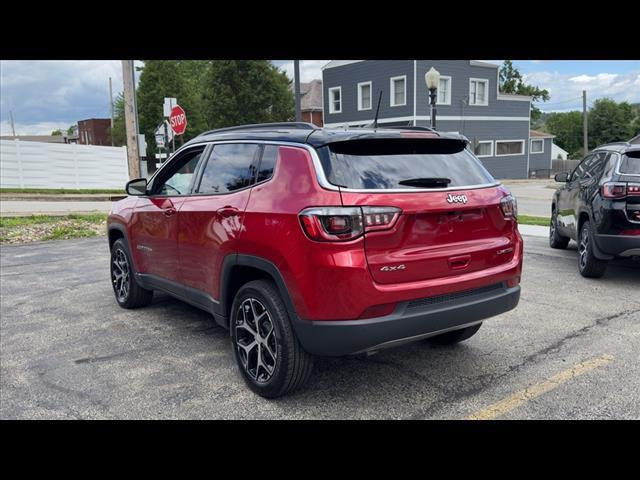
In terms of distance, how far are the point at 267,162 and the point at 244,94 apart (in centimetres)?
3968

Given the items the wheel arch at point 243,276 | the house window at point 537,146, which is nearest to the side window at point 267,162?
the wheel arch at point 243,276

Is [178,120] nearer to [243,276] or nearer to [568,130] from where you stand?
[243,276]

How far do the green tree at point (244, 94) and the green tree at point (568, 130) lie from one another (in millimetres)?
40722

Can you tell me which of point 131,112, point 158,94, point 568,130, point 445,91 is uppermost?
point 158,94

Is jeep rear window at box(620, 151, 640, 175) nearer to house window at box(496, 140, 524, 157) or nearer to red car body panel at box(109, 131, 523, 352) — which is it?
red car body panel at box(109, 131, 523, 352)

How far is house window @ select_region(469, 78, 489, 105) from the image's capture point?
35312mm

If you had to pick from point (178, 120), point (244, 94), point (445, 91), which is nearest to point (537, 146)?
point (445, 91)

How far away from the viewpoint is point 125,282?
6254 mm

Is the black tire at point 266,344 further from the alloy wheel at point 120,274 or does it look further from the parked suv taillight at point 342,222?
the alloy wheel at point 120,274
